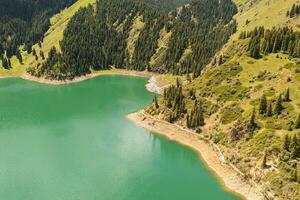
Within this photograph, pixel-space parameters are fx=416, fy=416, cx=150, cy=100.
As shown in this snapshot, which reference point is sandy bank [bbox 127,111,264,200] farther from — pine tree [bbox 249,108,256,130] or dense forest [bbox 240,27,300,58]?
dense forest [bbox 240,27,300,58]

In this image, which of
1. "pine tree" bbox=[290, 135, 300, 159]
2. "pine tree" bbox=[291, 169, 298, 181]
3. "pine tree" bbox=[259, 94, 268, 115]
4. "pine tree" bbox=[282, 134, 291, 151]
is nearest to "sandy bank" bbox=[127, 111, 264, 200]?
"pine tree" bbox=[291, 169, 298, 181]

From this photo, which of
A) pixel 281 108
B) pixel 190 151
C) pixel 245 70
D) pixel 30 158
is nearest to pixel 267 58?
pixel 245 70

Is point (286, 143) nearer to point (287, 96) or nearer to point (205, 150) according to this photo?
point (287, 96)

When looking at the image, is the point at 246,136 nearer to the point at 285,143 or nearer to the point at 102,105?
the point at 285,143

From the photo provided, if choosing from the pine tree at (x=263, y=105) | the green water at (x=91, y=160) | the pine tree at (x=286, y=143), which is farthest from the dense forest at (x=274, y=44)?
the pine tree at (x=286, y=143)

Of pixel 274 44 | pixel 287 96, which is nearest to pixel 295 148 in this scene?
pixel 287 96
